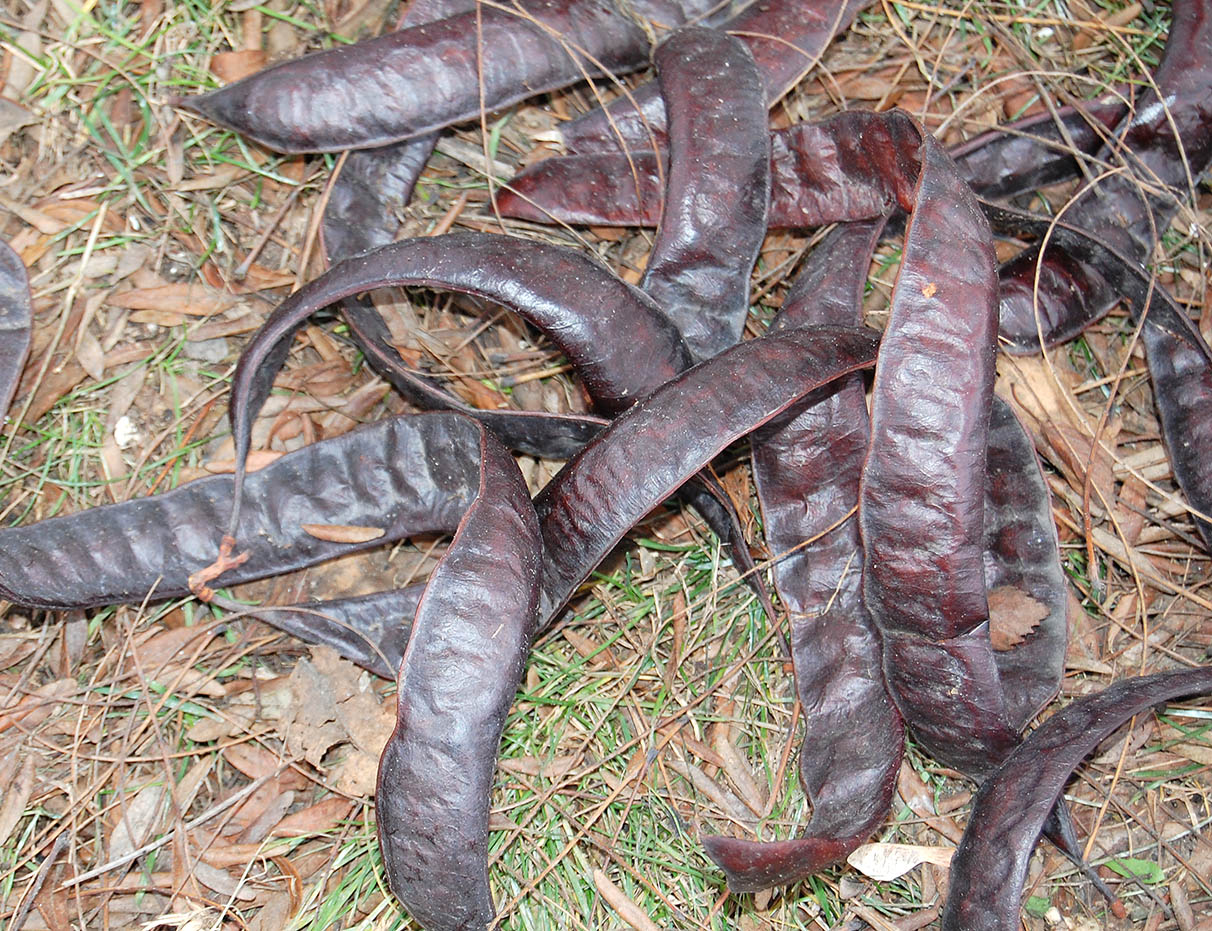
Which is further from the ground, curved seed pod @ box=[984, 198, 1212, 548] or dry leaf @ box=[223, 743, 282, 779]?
curved seed pod @ box=[984, 198, 1212, 548]

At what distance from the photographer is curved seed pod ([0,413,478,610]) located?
9.96ft

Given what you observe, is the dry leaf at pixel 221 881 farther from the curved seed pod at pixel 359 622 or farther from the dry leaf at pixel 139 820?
the curved seed pod at pixel 359 622

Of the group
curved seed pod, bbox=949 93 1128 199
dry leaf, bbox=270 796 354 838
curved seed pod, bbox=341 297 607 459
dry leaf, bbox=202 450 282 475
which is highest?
curved seed pod, bbox=949 93 1128 199

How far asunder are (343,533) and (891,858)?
1921mm

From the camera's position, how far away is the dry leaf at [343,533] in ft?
10.3

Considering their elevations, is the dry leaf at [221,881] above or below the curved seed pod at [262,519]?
below

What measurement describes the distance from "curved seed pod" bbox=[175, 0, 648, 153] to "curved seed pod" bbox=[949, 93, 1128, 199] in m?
1.33

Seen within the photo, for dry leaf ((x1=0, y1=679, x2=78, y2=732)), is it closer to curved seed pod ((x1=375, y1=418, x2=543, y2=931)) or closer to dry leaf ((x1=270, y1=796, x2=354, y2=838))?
dry leaf ((x1=270, y1=796, x2=354, y2=838))

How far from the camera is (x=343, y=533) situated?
10.4 ft

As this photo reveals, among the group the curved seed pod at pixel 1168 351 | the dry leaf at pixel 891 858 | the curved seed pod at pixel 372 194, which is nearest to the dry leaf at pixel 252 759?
the curved seed pod at pixel 372 194

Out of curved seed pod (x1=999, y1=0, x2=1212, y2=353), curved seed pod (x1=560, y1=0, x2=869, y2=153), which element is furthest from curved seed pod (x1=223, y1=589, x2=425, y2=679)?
curved seed pod (x1=999, y1=0, x2=1212, y2=353)

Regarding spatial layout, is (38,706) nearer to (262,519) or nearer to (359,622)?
(262,519)

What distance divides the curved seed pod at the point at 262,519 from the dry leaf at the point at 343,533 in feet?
0.05

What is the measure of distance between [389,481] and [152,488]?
805mm
